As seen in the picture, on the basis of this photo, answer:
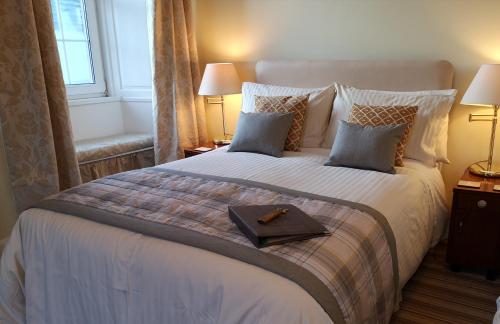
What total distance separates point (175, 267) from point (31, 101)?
1.82 metres

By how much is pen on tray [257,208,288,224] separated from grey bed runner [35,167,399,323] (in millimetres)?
100

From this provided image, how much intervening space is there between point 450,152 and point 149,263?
2287mm

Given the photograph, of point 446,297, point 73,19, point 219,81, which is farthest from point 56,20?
point 446,297

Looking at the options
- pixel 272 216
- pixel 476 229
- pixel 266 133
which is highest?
pixel 266 133

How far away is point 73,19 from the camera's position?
3.60 meters

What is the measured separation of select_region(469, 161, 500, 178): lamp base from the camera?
2484 mm

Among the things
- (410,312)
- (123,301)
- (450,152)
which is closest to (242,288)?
(123,301)

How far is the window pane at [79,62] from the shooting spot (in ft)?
11.8

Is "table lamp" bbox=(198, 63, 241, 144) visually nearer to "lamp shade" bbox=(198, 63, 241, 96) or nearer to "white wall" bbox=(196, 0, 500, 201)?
"lamp shade" bbox=(198, 63, 241, 96)

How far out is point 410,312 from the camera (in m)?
2.11

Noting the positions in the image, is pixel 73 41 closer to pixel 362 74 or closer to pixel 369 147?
pixel 362 74

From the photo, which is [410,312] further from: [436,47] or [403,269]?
[436,47]

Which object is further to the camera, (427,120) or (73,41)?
(73,41)

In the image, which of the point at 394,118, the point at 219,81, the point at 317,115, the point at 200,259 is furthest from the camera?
the point at 219,81
